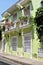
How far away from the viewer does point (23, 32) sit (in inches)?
1001

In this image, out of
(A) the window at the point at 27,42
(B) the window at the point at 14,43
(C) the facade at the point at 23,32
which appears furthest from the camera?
(B) the window at the point at 14,43

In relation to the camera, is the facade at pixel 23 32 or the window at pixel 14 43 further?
the window at pixel 14 43

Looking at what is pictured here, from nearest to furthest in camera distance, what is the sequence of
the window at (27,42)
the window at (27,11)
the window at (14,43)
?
1. the window at (27,42)
2. the window at (27,11)
3. the window at (14,43)

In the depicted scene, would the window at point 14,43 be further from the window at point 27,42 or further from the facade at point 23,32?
the window at point 27,42

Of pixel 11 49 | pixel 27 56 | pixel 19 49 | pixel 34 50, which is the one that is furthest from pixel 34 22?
pixel 11 49

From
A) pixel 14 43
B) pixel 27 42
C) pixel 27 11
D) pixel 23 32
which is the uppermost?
pixel 27 11

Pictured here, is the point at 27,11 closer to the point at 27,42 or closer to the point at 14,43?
the point at 27,42

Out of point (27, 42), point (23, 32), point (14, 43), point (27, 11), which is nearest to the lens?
point (27, 42)

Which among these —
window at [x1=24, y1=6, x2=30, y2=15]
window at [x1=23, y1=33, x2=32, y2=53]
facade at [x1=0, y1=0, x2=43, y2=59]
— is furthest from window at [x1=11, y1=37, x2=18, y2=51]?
window at [x1=24, y1=6, x2=30, y2=15]

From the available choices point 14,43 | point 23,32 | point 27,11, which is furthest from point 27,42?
point 14,43

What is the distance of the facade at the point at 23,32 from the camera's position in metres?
22.2

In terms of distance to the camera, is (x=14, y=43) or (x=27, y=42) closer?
(x=27, y=42)

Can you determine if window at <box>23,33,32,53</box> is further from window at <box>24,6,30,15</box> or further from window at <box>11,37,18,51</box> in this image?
window at <box>11,37,18,51</box>

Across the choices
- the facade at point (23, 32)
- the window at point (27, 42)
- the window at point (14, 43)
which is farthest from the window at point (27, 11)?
the window at point (14, 43)
